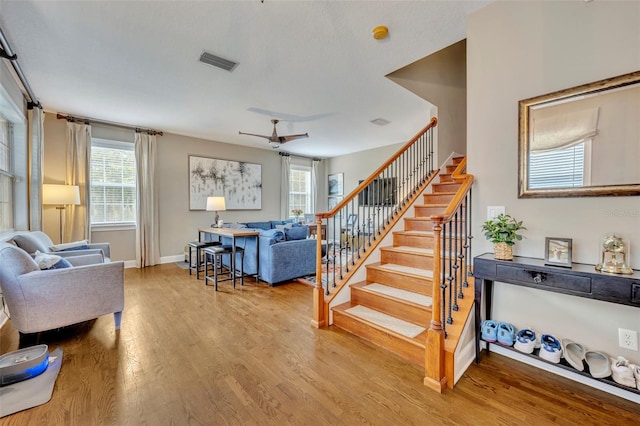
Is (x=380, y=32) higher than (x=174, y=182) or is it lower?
higher

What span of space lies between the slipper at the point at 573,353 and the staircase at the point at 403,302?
1.94ft

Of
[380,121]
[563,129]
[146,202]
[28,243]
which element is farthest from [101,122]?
[563,129]

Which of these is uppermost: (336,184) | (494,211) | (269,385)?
(336,184)

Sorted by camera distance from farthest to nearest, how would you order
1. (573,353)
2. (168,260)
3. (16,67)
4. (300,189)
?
(300,189), (168,260), (16,67), (573,353)

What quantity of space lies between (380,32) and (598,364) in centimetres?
292

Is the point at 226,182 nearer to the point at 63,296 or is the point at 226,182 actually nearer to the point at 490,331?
the point at 63,296

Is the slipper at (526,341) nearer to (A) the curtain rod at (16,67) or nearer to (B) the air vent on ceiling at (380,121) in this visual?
(B) the air vent on ceiling at (380,121)

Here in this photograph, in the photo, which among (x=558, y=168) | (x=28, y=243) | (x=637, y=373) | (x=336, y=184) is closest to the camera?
(x=637, y=373)

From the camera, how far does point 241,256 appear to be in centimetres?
445

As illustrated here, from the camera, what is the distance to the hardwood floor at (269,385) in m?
1.53

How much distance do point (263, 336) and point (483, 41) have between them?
10.5 feet

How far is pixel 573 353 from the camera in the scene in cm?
178

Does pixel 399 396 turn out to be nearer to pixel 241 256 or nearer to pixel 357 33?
pixel 357 33

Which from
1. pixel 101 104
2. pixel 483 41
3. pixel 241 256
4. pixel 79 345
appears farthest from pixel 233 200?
pixel 483 41
